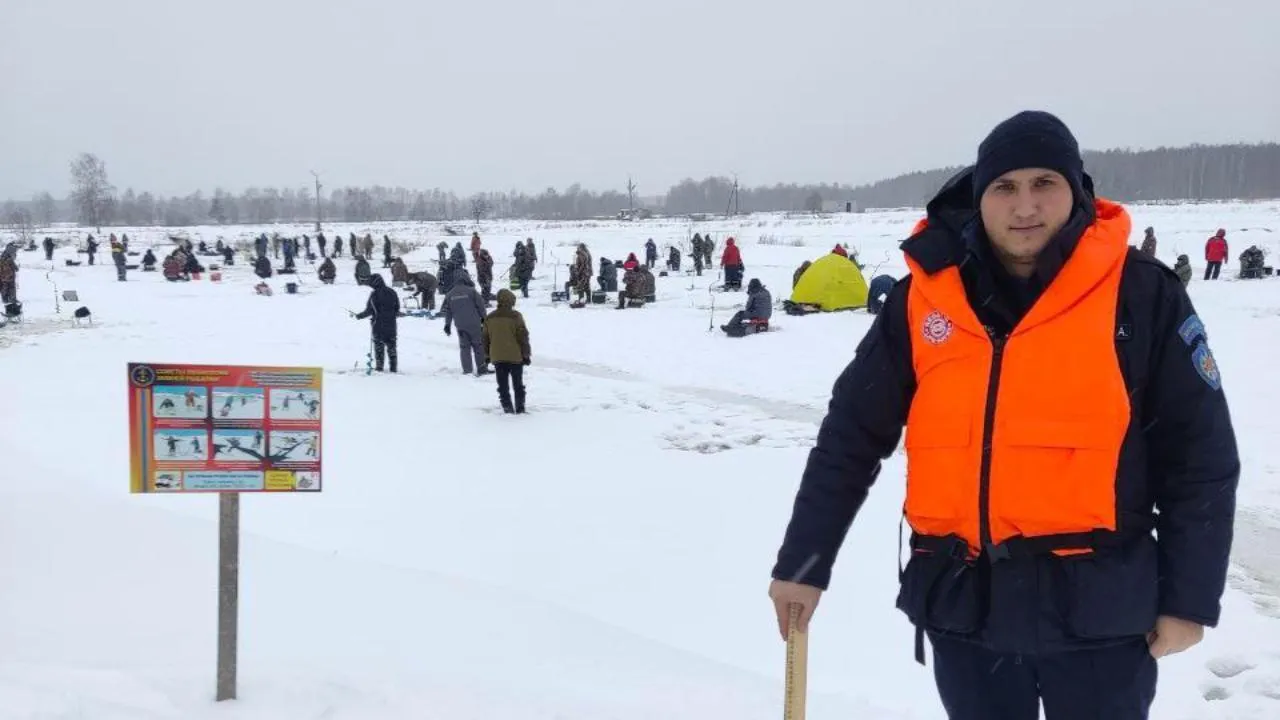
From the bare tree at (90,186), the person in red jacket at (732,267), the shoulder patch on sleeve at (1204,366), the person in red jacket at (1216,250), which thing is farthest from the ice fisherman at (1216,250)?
the bare tree at (90,186)

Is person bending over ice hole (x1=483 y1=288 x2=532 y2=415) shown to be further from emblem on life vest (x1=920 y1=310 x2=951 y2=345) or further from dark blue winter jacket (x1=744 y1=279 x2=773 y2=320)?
emblem on life vest (x1=920 y1=310 x2=951 y2=345)

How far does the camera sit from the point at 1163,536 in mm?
1641

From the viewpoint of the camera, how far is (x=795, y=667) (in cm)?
197

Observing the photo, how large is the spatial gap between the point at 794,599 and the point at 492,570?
324 cm

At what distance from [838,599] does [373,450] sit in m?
4.89

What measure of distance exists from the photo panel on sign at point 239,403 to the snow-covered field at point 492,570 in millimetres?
1026

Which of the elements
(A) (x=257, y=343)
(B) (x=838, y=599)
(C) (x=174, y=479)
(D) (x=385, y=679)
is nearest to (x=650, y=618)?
(B) (x=838, y=599)

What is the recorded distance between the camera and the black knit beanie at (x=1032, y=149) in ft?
5.51

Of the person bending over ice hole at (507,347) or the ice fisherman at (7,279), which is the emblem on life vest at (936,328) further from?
the ice fisherman at (7,279)

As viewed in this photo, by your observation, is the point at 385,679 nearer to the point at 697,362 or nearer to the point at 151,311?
the point at 697,362

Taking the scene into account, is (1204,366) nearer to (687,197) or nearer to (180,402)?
(180,402)

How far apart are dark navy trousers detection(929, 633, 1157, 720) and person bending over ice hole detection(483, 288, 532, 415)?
7.79 m

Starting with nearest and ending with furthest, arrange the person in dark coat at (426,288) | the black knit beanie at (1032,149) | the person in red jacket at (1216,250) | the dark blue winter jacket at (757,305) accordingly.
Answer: the black knit beanie at (1032,149), the dark blue winter jacket at (757,305), the person in dark coat at (426,288), the person in red jacket at (1216,250)

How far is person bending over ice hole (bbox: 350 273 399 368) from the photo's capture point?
12008 millimetres
